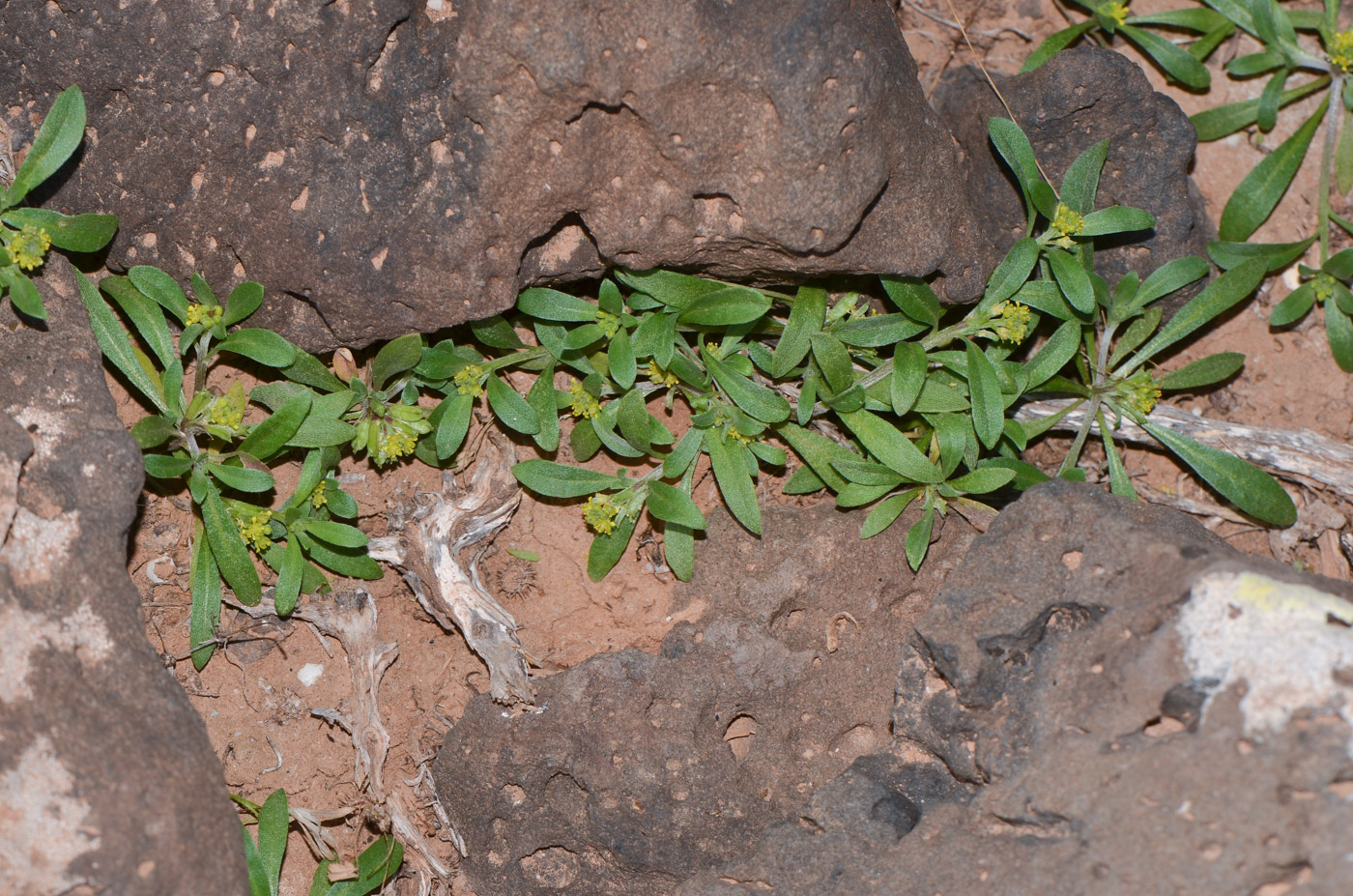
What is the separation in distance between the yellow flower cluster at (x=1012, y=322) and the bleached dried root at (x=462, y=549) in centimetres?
181

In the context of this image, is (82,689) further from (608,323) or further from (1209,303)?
(1209,303)

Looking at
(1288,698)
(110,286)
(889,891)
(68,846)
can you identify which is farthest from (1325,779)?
(110,286)

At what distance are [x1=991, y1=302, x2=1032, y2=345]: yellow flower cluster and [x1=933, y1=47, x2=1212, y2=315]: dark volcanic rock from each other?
0.34 metres

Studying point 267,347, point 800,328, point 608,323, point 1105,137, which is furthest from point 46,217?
point 1105,137

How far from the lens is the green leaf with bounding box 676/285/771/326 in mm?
3354

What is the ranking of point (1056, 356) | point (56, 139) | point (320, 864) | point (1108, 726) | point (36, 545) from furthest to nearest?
point (1056, 356) → point (320, 864) → point (56, 139) → point (36, 545) → point (1108, 726)

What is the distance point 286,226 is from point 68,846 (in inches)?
74.3

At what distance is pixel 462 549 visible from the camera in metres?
3.65

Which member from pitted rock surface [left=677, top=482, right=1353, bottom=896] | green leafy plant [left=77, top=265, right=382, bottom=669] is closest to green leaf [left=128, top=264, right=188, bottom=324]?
green leafy plant [left=77, top=265, right=382, bottom=669]

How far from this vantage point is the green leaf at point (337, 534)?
3453 millimetres

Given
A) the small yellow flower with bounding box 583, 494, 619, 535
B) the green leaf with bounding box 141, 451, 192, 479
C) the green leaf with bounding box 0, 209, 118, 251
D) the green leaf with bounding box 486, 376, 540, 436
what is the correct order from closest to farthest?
1. the green leaf with bounding box 0, 209, 118, 251
2. the green leaf with bounding box 141, 451, 192, 479
3. the small yellow flower with bounding box 583, 494, 619, 535
4. the green leaf with bounding box 486, 376, 540, 436

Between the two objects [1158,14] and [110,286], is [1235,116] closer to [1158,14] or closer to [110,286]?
[1158,14]

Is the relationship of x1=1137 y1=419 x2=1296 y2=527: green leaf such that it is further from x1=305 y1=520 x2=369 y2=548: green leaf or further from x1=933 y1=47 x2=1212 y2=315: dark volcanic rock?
x1=305 y1=520 x2=369 y2=548: green leaf

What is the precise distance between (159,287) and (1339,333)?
450cm
